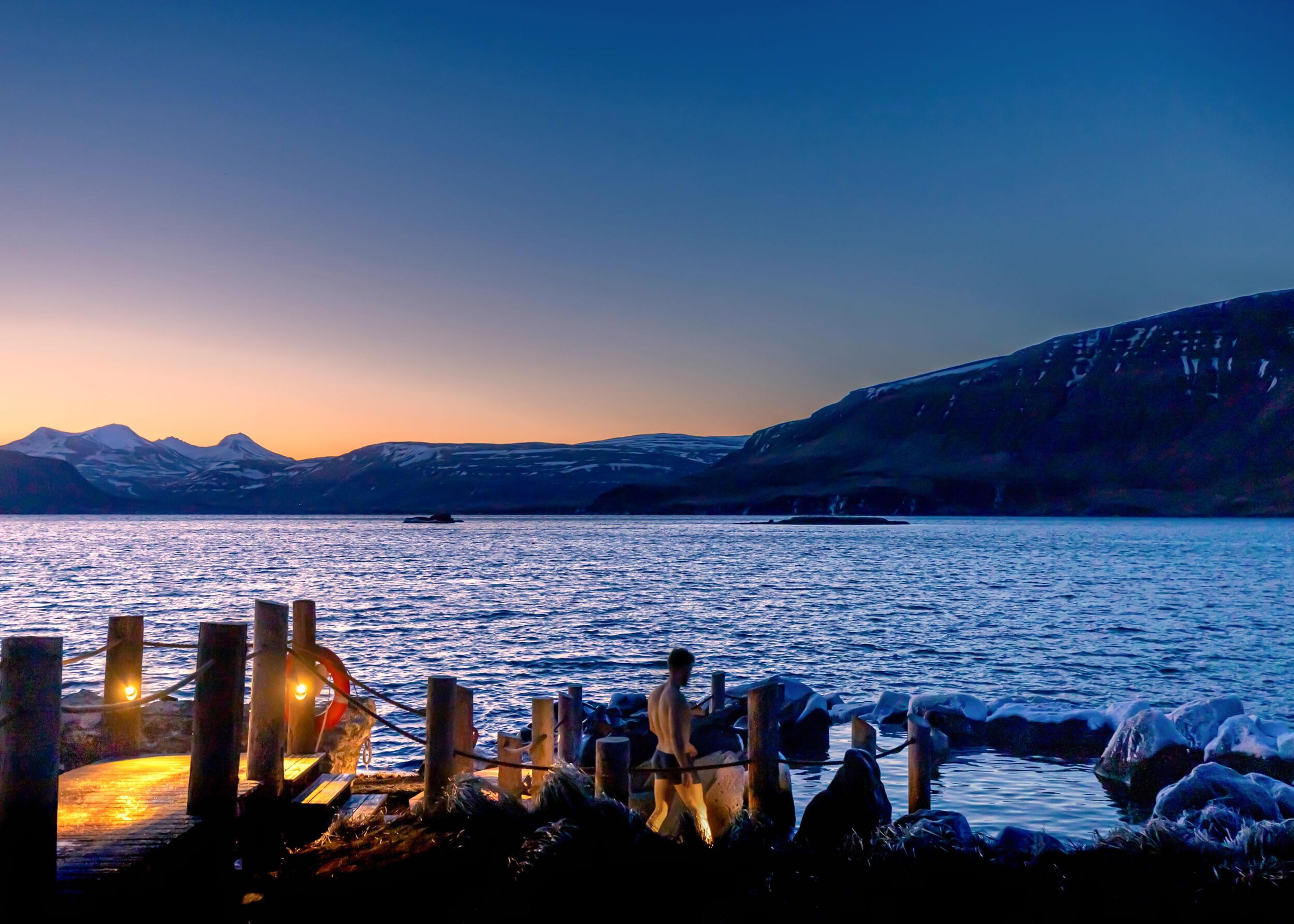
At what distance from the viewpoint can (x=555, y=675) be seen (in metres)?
28.2

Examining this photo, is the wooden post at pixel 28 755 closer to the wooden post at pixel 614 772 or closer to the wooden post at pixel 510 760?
the wooden post at pixel 614 772

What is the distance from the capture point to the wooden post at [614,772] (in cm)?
823

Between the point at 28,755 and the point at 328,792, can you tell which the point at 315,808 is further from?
the point at 28,755

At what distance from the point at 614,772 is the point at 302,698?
4.15 m

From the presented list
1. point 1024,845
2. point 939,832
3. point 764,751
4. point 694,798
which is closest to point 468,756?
point 694,798

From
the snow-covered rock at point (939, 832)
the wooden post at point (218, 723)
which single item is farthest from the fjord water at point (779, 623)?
the wooden post at point (218, 723)

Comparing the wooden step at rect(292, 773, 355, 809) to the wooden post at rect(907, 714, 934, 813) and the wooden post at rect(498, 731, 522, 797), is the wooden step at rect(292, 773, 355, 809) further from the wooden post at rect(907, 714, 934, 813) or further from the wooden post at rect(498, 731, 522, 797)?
the wooden post at rect(907, 714, 934, 813)

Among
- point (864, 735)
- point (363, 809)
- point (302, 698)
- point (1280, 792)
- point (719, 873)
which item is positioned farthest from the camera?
point (864, 735)

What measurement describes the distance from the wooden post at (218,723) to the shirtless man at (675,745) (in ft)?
12.1

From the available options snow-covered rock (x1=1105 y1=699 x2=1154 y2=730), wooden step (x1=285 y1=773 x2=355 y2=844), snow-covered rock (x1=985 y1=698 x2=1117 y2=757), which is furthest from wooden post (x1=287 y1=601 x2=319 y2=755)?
snow-covered rock (x1=1105 y1=699 x2=1154 y2=730)

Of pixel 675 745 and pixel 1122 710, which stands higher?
Result: pixel 675 745

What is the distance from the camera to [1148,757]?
49.9ft

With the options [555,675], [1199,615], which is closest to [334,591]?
[555,675]

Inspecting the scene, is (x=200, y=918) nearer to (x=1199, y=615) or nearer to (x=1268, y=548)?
(x=1199, y=615)
